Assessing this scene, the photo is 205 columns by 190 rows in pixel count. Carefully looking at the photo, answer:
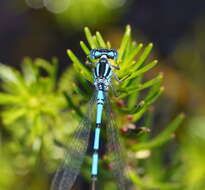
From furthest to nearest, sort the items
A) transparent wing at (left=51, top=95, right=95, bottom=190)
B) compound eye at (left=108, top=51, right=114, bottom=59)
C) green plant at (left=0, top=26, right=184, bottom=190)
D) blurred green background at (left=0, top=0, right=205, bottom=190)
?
blurred green background at (left=0, top=0, right=205, bottom=190), transparent wing at (left=51, top=95, right=95, bottom=190), compound eye at (left=108, top=51, right=114, bottom=59), green plant at (left=0, top=26, right=184, bottom=190)

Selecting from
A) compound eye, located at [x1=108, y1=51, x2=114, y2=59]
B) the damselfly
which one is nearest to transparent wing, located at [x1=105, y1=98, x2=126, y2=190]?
the damselfly

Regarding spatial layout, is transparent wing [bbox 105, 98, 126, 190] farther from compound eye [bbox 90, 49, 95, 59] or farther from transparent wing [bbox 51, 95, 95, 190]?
compound eye [bbox 90, 49, 95, 59]

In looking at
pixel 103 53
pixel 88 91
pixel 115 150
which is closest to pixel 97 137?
pixel 115 150

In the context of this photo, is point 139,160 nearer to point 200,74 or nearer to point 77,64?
point 77,64

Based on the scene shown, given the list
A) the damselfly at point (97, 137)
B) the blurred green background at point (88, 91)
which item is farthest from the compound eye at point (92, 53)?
the blurred green background at point (88, 91)

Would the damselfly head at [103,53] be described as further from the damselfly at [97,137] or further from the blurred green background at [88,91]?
the blurred green background at [88,91]

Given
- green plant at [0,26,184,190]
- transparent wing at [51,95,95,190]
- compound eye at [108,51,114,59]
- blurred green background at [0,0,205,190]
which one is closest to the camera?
green plant at [0,26,184,190]
